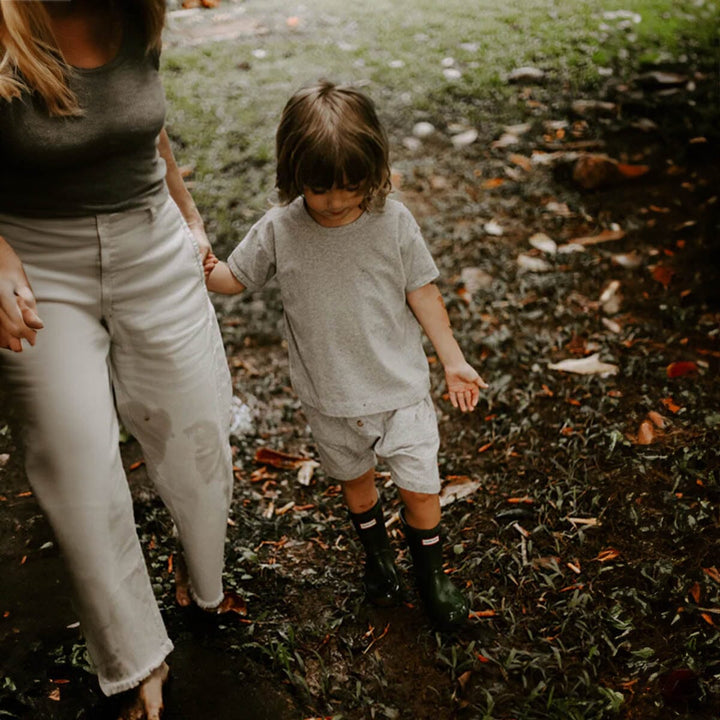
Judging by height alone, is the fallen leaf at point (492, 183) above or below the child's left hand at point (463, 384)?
below

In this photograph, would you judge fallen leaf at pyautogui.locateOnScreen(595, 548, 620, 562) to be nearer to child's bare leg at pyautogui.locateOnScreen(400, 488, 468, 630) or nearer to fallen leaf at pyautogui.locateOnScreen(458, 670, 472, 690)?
child's bare leg at pyautogui.locateOnScreen(400, 488, 468, 630)

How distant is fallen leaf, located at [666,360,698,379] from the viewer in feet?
10.7

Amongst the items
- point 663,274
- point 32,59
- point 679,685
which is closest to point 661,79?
point 663,274

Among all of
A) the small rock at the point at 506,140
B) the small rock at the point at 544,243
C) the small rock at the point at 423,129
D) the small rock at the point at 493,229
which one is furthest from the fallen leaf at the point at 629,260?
the small rock at the point at 423,129

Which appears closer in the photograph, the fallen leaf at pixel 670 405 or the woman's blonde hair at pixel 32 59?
the woman's blonde hair at pixel 32 59

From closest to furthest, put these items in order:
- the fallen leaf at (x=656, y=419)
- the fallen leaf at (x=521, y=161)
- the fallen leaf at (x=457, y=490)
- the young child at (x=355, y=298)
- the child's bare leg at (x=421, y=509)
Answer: the young child at (x=355, y=298)
the child's bare leg at (x=421, y=509)
the fallen leaf at (x=457, y=490)
the fallen leaf at (x=656, y=419)
the fallen leaf at (x=521, y=161)

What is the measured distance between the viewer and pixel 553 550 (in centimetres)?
263

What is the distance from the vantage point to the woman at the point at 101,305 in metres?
1.72

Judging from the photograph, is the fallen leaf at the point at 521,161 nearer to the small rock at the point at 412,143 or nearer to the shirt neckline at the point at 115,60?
the small rock at the point at 412,143

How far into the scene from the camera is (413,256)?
2109 millimetres

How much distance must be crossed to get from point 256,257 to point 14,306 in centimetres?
72

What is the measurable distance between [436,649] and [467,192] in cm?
304

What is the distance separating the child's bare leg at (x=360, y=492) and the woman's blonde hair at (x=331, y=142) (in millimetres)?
923

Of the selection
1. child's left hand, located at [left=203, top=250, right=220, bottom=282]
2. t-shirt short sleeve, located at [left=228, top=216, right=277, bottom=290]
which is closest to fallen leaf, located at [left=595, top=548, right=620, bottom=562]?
t-shirt short sleeve, located at [left=228, top=216, right=277, bottom=290]
